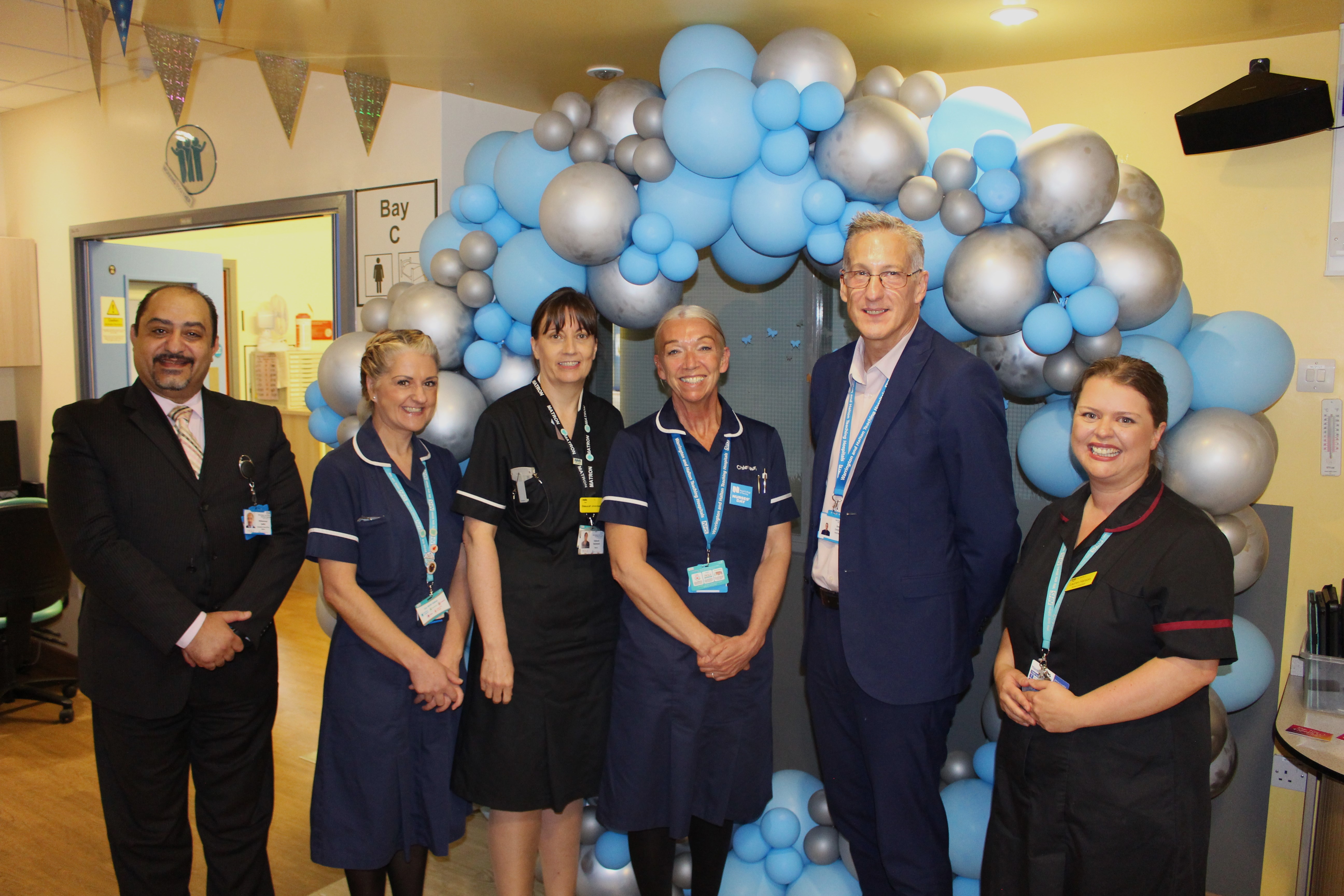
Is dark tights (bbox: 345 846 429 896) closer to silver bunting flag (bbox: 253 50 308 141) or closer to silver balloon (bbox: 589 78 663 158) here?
silver balloon (bbox: 589 78 663 158)

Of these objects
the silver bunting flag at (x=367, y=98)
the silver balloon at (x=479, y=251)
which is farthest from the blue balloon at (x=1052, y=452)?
the silver bunting flag at (x=367, y=98)

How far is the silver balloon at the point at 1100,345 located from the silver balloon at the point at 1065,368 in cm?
3

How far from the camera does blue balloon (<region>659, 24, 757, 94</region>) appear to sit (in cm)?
255

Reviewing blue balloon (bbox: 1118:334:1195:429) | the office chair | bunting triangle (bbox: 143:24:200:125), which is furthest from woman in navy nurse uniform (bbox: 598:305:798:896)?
the office chair

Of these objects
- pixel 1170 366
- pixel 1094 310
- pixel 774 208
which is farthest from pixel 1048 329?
pixel 774 208

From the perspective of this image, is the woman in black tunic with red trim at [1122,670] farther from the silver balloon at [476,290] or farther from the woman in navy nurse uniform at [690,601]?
the silver balloon at [476,290]

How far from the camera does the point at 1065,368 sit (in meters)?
2.19

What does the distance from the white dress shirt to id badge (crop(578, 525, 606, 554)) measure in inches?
21.1

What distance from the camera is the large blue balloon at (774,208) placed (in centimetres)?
240

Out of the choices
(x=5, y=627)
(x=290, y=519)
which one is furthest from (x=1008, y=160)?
(x=5, y=627)

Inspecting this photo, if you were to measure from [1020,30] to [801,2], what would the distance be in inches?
31.6

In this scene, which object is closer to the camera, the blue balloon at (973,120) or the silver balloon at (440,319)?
the blue balloon at (973,120)

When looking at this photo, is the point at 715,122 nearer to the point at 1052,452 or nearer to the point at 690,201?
the point at 690,201

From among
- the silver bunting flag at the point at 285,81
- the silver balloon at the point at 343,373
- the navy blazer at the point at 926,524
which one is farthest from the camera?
the silver bunting flag at the point at 285,81
